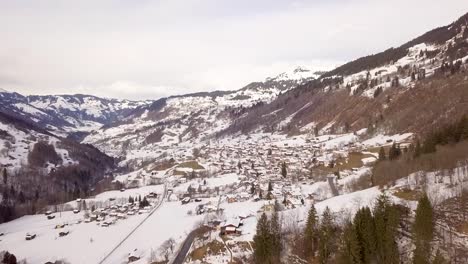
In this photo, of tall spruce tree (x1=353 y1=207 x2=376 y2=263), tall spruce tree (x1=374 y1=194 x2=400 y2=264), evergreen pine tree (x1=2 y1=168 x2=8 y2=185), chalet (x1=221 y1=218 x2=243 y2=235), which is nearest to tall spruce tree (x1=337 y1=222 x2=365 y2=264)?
tall spruce tree (x1=353 y1=207 x2=376 y2=263)

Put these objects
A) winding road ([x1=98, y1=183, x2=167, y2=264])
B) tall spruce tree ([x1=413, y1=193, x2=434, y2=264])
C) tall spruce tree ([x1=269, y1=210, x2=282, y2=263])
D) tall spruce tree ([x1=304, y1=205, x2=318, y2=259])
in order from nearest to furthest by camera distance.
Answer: tall spruce tree ([x1=413, y1=193, x2=434, y2=264])
tall spruce tree ([x1=269, y1=210, x2=282, y2=263])
tall spruce tree ([x1=304, y1=205, x2=318, y2=259])
winding road ([x1=98, y1=183, x2=167, y2=264])

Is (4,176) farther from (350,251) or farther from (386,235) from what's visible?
(386,235)

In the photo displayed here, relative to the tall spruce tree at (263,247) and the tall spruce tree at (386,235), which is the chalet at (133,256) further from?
the tall spruce tree at (386,235)

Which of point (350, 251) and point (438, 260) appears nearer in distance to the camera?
point (438, 260)

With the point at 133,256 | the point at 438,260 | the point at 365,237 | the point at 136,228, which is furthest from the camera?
the point at 136,228

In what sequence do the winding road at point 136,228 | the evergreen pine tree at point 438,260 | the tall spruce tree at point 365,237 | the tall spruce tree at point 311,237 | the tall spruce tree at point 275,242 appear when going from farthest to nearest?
the winding road at point 136,228
the tall spruce tree at point 311,237
the tall spruce tree at point 275,242
the tall spruce tree at point 365,237
the evergreen pine tree at point 438,260

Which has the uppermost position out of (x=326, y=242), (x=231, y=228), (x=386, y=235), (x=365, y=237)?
(x=386, y=235)

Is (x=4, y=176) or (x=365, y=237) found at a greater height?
(x=365, y=237)

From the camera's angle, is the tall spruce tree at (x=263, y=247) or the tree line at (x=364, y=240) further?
the tall spruce tree at (x=263, y=247)

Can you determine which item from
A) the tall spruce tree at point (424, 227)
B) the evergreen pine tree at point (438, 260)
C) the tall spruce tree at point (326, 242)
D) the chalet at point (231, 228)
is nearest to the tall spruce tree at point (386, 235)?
the tall spruce tree at point (424, 227)

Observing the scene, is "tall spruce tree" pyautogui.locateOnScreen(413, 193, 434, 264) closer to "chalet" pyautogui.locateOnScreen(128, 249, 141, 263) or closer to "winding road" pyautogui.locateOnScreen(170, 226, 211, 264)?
"winding road" pyautogui.locateOnScreen(170, 226, 211, 264)

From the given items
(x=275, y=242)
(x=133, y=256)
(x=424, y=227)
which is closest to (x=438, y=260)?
(x=424, y=227)
